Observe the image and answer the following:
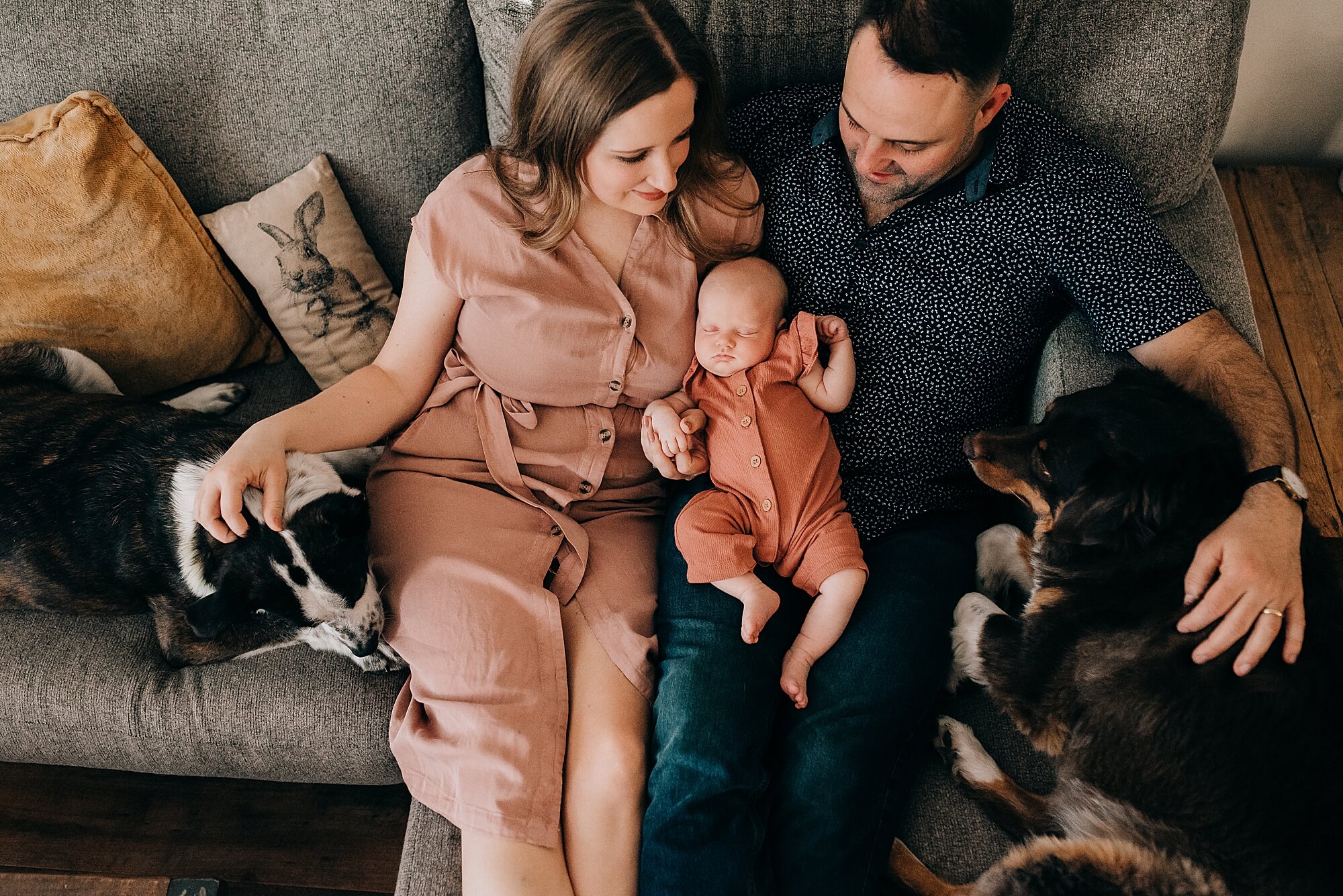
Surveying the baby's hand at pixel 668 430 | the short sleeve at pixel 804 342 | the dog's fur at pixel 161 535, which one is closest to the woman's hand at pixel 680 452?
the baby's hand at pixel 668 430

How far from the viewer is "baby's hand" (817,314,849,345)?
5.28 feet

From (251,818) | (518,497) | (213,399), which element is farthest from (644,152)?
(251,818)

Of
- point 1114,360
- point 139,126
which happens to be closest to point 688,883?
point 1114,360

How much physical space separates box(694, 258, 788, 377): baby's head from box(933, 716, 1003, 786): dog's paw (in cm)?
80

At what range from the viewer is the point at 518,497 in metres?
1.59

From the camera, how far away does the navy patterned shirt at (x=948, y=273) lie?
1526 mm

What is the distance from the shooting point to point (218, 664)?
1.63 meters

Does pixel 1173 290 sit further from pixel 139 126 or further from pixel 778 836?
pixel 139 126

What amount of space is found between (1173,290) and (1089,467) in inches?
16.1

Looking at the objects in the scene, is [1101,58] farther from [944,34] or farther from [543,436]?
[543,436]

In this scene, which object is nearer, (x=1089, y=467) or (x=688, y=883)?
(x=688, y=883)

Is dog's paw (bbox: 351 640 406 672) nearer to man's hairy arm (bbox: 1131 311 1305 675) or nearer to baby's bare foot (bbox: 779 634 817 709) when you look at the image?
baby's bare foot (bbox: 779 634 817 709)

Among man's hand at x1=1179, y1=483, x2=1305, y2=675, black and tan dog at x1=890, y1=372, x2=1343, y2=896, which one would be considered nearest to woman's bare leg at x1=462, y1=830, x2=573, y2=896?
black and tan dog at x1=890, y1=372, x2=1343, y2=896

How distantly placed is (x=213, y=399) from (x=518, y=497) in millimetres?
950
